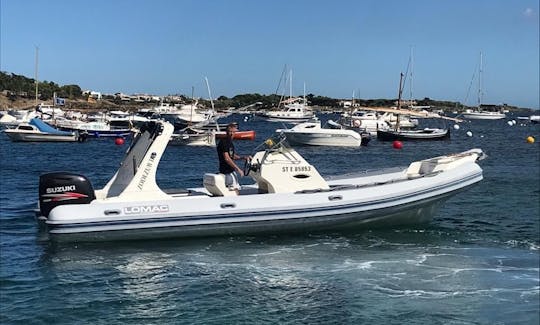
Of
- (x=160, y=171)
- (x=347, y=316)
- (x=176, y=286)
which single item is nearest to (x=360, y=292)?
(x=347, y=316)

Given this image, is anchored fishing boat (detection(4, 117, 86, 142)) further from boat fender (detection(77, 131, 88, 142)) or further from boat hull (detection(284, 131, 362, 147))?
boat hull (detection(284, 131, 362, 147))

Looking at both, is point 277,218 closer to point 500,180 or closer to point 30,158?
point 500,180

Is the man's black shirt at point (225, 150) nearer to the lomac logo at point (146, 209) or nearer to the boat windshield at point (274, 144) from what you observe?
the boat windshield at point (274, 144)

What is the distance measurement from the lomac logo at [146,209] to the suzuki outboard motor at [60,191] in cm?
81

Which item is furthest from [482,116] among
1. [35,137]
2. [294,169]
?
[294,169]

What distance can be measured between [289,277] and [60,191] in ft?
14.6

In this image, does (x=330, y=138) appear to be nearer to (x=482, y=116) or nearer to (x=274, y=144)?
(x=274, y=144)

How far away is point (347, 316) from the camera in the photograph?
7.88m

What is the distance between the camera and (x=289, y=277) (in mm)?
9609

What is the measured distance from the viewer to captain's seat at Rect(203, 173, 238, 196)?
12.3 m

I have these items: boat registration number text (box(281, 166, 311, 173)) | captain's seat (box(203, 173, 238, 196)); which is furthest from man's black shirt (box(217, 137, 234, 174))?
boat registration number text (box(281, 166, 311, 173))

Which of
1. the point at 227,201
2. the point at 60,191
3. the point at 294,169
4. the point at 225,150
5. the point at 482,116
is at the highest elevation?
the point at 482,116

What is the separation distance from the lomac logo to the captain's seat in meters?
1.13

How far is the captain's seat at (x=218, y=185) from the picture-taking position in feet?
40.2
